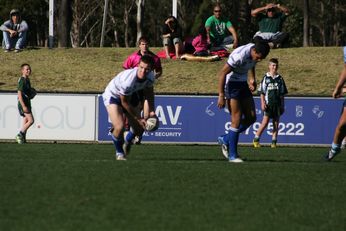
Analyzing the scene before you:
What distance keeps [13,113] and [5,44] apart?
9428 millimetres

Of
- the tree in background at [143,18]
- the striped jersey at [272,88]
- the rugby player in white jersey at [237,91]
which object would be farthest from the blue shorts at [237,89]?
the tree in background at [143,18]

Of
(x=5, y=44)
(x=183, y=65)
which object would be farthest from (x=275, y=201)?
(x=5, y=44)

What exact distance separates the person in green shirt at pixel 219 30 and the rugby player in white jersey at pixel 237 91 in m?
13.1

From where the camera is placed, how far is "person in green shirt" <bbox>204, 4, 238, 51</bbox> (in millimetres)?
27312

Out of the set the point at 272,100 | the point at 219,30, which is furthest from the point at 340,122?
the point at 219,30

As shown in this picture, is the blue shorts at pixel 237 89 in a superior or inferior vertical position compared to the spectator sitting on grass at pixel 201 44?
superior

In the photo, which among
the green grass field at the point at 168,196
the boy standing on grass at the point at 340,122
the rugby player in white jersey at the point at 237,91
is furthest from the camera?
the rugby player in white jersey at the point at 237,91

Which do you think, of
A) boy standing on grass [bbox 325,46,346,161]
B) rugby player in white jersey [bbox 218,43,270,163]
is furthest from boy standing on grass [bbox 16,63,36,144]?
boy standing on grass [bbox 325,46,346,161]

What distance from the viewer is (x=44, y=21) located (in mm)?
70500

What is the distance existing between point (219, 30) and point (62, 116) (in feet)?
20.9

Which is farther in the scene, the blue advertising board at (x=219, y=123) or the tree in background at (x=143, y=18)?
the tree in background at (x=143, y=18)

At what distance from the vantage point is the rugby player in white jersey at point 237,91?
43.9 feet

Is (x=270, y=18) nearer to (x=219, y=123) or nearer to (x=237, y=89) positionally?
(x=219, y=123)

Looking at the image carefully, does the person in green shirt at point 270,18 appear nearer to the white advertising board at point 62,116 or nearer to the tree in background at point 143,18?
the white advertising board at point 62,116
